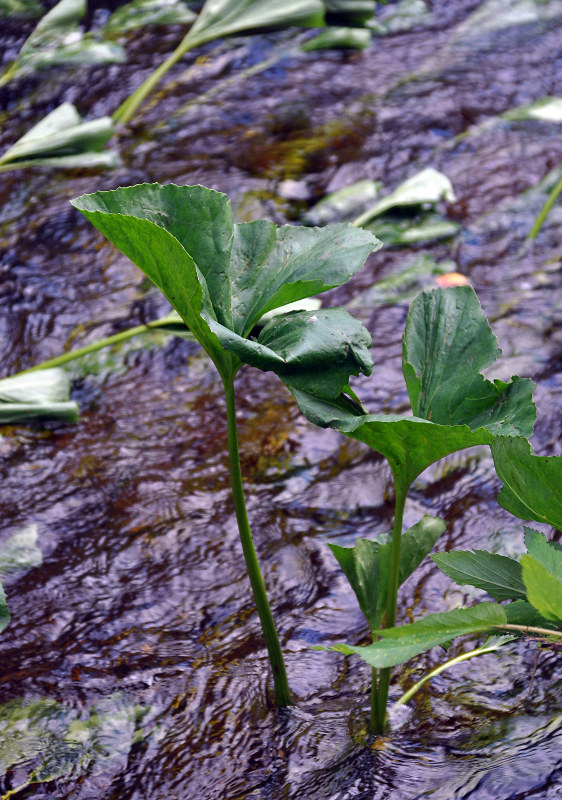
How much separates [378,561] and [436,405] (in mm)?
227

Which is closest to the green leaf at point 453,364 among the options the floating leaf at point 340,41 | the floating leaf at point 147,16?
the floating leaf at point 340,41

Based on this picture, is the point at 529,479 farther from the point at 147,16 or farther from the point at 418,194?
the point at 147,16

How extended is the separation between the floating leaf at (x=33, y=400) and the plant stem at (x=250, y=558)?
0.90 meters

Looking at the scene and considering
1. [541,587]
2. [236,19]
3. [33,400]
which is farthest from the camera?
[236,19]

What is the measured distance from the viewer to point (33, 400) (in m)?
1.80

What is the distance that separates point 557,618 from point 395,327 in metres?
1.42

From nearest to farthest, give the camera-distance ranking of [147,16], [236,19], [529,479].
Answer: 1. [529,479]
2. [236,19]
3. [147,16]

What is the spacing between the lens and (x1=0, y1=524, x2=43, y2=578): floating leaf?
1.45 metres

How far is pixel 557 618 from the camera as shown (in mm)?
767

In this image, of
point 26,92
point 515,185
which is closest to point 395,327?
point 515,185

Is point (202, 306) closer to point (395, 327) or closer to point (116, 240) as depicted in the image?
point (116, 240)

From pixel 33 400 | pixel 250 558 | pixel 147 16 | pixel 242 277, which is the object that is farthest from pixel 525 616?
pixel 147 16

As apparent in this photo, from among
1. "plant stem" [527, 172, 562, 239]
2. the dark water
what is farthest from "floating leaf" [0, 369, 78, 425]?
"plant stem" [527, 172, 562, 239]

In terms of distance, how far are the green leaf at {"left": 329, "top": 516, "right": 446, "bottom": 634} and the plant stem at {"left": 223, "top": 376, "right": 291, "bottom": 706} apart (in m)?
0.11
